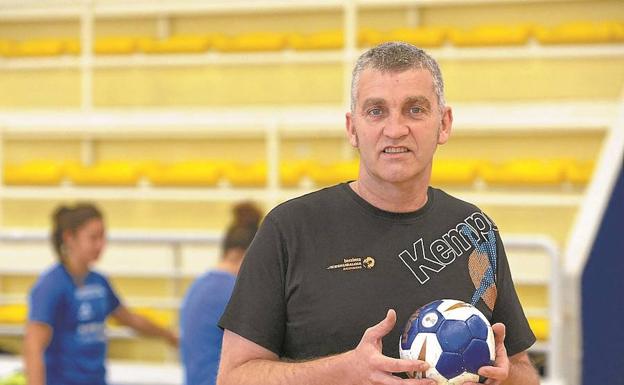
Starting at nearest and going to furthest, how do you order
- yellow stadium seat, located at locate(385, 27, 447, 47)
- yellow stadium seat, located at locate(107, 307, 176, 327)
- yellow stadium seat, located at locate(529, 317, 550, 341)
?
yellow stadium seat, located at locate(529, 317, 550, 341), yellow stadium seat, located at locate(107, 307, 176, 327), yellow stadium seat, located at locate(385, 27, 447, 47)

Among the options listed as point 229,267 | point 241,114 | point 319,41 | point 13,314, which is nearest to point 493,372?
point 229,267

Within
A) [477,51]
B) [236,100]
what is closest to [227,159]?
[236,100]

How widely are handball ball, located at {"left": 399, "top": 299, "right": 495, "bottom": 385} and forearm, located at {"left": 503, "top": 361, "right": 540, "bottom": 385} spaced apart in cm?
19

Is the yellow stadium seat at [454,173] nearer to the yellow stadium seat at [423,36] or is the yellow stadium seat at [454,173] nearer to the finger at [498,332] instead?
the yellow stadium seat at [423,36]

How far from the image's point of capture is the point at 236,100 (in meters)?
9.25

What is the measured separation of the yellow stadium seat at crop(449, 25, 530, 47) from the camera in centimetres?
846

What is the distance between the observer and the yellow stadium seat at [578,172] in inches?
318

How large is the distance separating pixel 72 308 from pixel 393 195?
2.62m

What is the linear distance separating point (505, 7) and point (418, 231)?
7.29 metres

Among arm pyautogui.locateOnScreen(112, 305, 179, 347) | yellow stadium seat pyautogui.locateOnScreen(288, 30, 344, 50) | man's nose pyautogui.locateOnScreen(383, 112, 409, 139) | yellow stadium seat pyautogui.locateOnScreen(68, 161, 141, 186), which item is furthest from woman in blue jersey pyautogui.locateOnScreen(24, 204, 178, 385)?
yellow stadium seat pyautogui.locateOnScreen(288, 30, 344, 50)

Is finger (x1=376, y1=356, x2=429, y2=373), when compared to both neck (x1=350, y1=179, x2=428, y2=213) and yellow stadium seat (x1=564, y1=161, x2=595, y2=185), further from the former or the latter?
yellow stadium seat (x1=564, y1=161, x2=595, y2=185)

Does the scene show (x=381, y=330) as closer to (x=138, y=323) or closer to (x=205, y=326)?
(x=205, y=326)

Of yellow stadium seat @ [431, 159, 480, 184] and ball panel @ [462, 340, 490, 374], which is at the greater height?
ball panel @ [462, 340, 490, 374]

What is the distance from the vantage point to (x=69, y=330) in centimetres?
443
